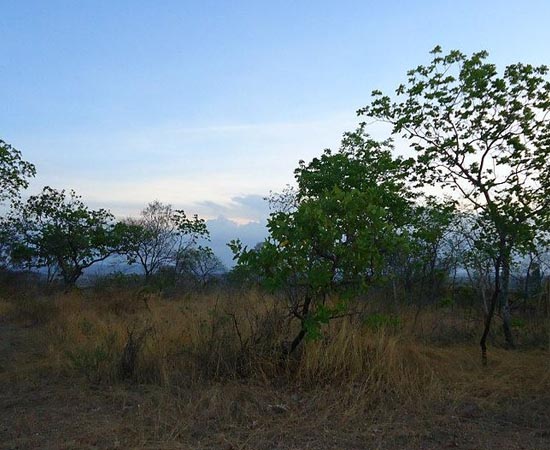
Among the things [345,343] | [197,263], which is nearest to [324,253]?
[345,343]

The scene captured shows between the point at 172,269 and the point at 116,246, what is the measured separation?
6.76 feet

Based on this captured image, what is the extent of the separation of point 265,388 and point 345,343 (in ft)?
3.57

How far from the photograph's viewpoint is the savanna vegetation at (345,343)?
4738 mm

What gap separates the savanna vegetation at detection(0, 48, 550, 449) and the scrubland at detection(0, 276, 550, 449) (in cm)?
2

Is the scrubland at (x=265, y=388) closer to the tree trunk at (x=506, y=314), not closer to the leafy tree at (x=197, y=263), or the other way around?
the tree trunk at (x=506, y=314)

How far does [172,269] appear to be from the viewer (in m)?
18.7

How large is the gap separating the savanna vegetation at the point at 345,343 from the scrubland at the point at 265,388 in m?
0.02

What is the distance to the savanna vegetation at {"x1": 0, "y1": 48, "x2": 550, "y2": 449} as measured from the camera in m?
4.74

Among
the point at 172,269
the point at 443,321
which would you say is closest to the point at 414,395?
the point at 443,321

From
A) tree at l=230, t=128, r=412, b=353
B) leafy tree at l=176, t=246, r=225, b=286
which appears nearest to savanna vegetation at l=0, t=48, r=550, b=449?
tree at l=230, t=128, r=412, b=353

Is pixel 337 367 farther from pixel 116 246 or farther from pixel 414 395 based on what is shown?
pixel 116 246

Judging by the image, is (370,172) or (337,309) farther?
(370,172)

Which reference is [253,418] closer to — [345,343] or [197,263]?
[345,343]

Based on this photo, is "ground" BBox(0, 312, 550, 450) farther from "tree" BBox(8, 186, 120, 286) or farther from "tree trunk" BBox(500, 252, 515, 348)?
"tree" BBox(8, 186, 120, 286)
